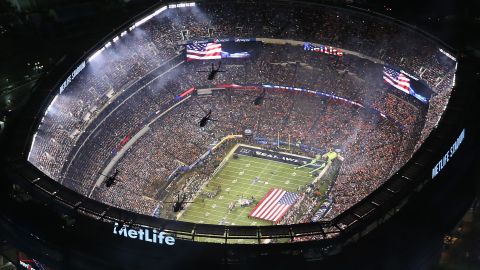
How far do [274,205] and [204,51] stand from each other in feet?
43.4

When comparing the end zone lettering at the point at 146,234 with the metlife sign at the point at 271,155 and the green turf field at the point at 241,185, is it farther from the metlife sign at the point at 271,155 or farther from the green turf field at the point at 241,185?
the metlife sign at the point at 271,155

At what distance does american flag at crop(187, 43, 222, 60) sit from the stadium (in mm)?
75

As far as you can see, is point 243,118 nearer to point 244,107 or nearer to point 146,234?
point 244,107

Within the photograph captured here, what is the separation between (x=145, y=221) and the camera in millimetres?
26203

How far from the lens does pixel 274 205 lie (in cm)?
3597

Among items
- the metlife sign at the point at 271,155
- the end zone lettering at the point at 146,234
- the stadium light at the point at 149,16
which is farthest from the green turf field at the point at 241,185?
the stadium light at the point at 149,16

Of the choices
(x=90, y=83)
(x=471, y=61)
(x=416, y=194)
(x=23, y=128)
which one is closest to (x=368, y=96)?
(x=471, y=61)

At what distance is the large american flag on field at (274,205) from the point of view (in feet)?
115

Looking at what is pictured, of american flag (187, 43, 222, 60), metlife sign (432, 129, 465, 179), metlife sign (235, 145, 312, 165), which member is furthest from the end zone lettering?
american flag (187, 43, 222, 60)

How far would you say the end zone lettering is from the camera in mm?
25344

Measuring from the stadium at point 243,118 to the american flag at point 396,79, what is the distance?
8 centimetres

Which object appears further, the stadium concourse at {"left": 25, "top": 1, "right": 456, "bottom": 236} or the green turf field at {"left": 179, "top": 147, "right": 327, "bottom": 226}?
the stadium concourse at {"left": 25, "top": 1, "right": 456, "bottom": 236}

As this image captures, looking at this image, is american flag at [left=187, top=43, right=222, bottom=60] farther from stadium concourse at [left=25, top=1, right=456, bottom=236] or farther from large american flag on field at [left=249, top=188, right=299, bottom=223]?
large american flag on field at [left=249, top=188, right=299, bottom=223]

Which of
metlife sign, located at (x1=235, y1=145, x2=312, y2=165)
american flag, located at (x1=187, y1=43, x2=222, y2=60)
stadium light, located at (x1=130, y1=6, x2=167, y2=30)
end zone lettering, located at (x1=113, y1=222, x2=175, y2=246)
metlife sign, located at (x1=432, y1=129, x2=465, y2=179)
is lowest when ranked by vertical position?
end zone lettering, located at (x1=113, y1=222, x2=175, y2=246)
